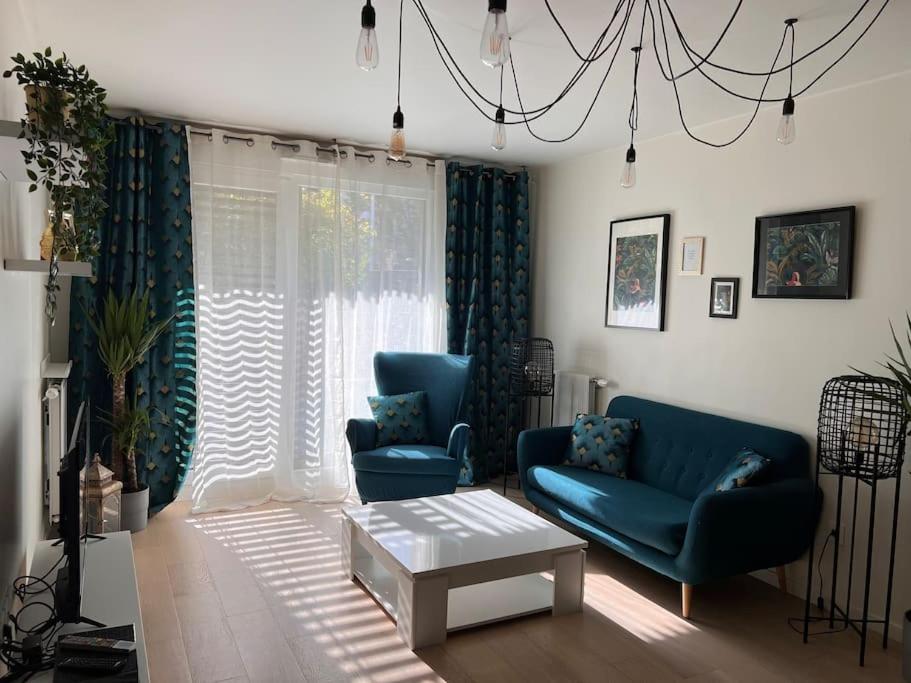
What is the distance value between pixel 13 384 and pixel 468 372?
10.0 ft

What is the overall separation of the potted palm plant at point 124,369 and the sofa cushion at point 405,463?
1.31 metres

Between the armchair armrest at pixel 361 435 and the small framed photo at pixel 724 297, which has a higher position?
the small framed photo at pixel 724 297

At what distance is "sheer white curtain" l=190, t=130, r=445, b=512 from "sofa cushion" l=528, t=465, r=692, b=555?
1.62 m

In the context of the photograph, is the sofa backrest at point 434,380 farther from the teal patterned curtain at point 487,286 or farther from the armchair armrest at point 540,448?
the armchair armrest at point 540,448

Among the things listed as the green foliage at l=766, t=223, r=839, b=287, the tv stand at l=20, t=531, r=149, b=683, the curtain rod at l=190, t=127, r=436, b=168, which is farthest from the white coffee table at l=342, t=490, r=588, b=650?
the curtain rod at l=190, t=127, r=436, b=168

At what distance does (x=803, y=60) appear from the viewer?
2904 millimetres

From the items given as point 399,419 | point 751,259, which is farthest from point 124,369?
point 751,259

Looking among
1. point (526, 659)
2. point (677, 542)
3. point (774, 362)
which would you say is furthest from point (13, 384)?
point (774, 362)

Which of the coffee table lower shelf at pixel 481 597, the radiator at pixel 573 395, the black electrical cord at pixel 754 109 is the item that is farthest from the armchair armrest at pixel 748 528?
the black electrical cord at pixel 754 109

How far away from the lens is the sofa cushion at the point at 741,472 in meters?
3.23

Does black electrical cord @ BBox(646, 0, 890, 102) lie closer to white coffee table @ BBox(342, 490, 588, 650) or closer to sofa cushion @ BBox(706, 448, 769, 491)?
sofa cushion @ BBox(706, 448, 769, 491)

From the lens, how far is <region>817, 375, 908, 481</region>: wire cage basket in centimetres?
281

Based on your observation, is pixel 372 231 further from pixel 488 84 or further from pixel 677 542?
pixel 677 542

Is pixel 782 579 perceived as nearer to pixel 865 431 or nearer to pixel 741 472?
pixel 741 472
